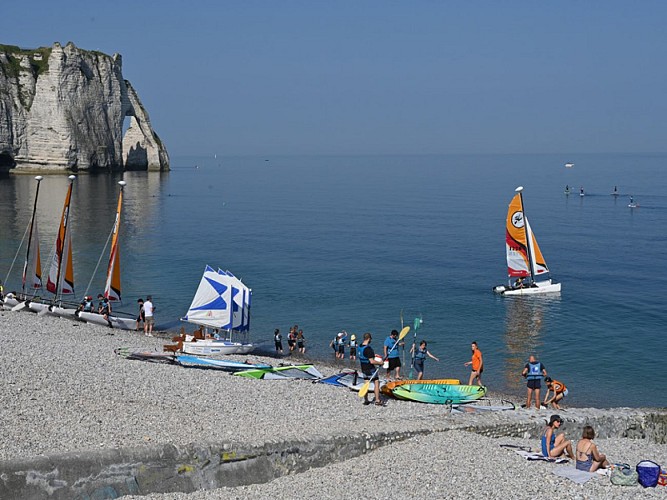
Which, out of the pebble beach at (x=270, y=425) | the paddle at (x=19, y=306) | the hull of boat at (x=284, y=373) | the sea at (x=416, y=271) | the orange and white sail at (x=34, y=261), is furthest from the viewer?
the orange and white sail at (x=34, y=261)

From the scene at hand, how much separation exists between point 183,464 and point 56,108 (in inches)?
4725

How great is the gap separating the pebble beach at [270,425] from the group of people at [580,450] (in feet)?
1.25

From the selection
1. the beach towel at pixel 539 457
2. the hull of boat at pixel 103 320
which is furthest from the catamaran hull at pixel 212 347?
the beach towel at pixel 539 457

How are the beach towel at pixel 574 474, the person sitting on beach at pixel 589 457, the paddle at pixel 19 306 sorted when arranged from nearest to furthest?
the beach towel at pixel 574 474
the person sitting on beach at pixel 589 457
the paddle at pixel 19 306

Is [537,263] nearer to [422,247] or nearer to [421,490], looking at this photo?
[422,247]

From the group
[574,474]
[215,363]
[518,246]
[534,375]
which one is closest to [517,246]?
[518,246]

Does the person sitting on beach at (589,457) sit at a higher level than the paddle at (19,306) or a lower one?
higher

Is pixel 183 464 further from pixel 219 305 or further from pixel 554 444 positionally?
pixel 219 305

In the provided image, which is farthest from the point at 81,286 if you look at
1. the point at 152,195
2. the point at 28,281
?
the point at 152,195

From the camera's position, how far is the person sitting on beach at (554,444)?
1689 centimetres

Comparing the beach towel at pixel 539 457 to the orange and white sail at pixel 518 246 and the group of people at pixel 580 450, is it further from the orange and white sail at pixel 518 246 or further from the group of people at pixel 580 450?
the orange and white sail at pixel 518 246

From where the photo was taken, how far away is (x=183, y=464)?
50.4 ft

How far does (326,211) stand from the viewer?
9662 centimetres

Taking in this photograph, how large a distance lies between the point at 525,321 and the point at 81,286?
24.5 m
